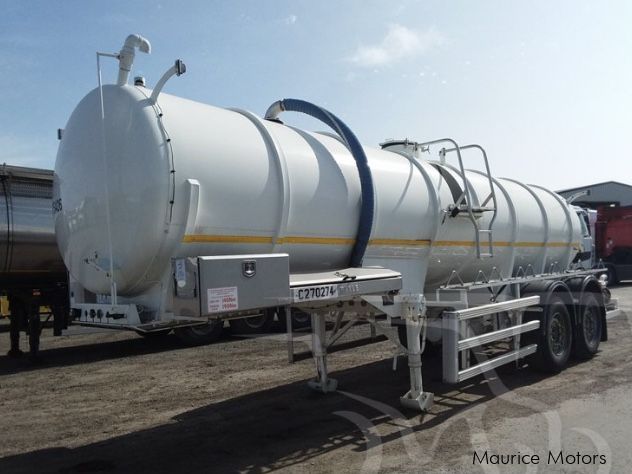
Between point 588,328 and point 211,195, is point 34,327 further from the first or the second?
point 588,328

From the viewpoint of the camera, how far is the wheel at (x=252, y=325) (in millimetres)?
13172

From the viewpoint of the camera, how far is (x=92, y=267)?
497cm

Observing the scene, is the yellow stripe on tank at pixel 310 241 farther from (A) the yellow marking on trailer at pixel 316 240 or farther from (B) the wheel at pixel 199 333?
(B) the wheel at pixel 199 333

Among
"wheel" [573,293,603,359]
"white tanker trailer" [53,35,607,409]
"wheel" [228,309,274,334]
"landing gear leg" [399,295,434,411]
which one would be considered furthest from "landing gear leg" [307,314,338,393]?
"wheel" [228,309,274,334]

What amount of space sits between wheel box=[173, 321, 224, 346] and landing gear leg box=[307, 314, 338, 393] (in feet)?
15.4

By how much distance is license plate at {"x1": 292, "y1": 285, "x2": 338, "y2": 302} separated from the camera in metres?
4.70

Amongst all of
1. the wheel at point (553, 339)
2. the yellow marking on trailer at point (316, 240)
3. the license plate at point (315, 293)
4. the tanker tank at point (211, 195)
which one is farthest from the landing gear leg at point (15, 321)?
the wheel at point (553, 339)

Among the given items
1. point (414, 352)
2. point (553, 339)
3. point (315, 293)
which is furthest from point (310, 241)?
point (553, 339)

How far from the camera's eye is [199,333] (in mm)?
12062

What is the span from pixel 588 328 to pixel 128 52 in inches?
308

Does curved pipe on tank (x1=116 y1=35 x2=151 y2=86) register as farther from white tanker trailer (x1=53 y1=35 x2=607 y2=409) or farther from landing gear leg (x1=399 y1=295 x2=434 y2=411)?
landing gear leg (x1=399 y1=295 x2=434 y2=411)

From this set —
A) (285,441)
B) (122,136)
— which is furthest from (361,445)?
(122,136)

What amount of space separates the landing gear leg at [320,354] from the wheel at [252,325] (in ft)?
19.1

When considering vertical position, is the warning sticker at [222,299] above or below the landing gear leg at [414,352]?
above
